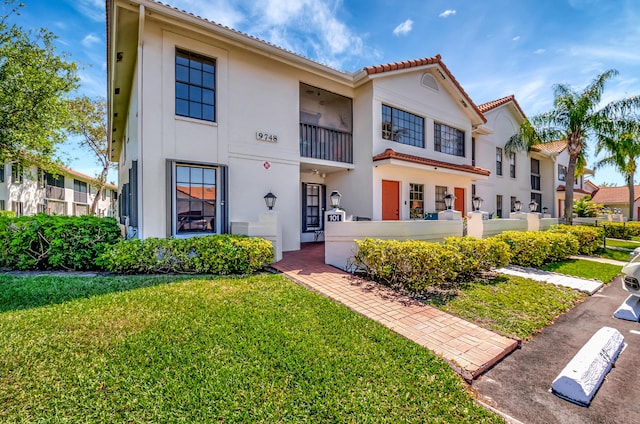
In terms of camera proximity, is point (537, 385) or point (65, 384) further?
point (537, 385)

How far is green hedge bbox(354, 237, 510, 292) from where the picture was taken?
20.4ft

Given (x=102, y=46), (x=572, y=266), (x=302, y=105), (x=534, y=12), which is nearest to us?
(x=534, y=12)

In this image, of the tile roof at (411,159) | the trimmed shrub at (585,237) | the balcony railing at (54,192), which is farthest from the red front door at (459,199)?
the balcony railing at (54,192)

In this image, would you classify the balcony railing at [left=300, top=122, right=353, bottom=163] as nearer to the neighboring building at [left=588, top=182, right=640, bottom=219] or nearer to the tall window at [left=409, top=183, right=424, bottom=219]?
the tall window at [left=409, top=183, right=424, bottom=219]

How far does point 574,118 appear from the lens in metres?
13.2

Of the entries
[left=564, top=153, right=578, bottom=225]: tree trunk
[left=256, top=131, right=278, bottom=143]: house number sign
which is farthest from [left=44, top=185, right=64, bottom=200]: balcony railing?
[left=564, top=153, right=578, bottom=225]: tree trunk

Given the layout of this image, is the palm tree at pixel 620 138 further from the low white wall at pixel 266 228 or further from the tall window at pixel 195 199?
the tall window at pixel 195 199

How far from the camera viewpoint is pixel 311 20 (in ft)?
31.3

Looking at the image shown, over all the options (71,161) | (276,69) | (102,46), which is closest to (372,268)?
(276,69)

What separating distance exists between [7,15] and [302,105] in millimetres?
16677

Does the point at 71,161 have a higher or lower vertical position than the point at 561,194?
higher

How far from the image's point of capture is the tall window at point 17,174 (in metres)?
20.2

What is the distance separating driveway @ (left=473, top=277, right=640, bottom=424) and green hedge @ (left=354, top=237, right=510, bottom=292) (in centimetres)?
212

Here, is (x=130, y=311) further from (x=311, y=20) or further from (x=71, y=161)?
(x=71, y=161)
